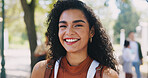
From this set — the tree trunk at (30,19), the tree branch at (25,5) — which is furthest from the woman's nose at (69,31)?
the tree branch at (25,5)

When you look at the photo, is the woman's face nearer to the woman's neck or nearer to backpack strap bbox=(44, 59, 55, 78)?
the woman's neck

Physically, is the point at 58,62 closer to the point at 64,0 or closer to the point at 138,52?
the point at 64,0

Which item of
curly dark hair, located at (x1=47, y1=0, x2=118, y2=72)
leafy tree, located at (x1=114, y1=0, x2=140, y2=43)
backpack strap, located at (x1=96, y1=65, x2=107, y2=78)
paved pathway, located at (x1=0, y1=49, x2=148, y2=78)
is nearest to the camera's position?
backpack strap, located at (x1=96, y1=65, x2=107, y2=78)

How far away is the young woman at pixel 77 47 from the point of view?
6.38ft

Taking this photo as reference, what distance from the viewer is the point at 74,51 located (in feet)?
6.48

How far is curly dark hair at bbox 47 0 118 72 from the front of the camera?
6.96 feet

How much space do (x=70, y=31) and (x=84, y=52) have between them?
0.30 meters

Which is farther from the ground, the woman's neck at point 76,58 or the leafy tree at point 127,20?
the leafy tree at point 127,20

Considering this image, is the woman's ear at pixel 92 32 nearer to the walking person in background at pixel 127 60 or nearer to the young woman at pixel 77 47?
the young woman at pixel 77 47

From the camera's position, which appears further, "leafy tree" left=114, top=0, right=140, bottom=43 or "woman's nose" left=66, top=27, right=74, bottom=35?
"leafy tree" left=114, top=0, right=140, bottom=43

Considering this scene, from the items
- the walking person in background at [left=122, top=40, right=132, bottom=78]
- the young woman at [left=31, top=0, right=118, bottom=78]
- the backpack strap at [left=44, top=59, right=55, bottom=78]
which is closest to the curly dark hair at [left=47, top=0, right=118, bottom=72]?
the young woman at [left=31, top=0, right=118, bottom=78]

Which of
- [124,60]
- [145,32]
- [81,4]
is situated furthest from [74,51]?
[145,32]

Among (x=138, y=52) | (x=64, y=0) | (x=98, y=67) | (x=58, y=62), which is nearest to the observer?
(x=98, y=67)

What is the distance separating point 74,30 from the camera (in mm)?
1954
